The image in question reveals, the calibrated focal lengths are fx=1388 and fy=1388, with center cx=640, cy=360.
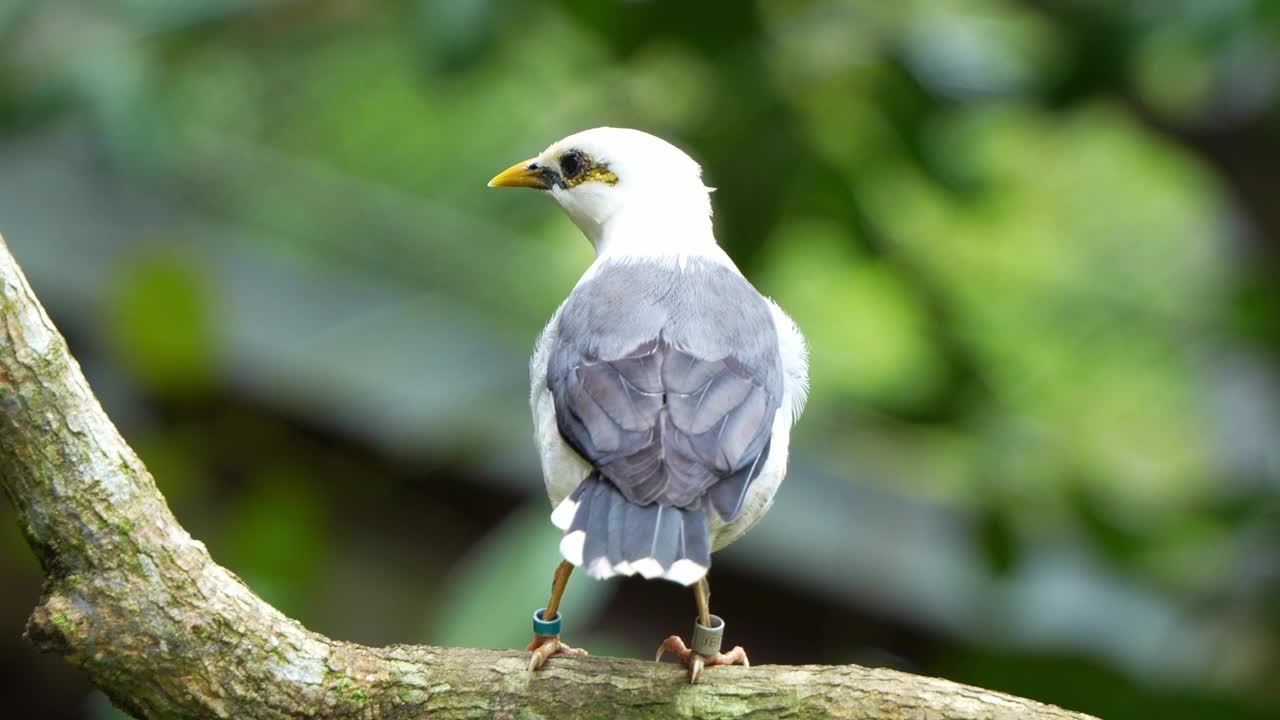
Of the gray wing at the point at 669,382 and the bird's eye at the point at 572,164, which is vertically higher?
the bird's eye at the point at 572,164

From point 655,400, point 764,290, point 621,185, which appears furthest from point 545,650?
point 764,290

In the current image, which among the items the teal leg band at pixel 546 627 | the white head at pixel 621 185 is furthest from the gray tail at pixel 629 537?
the white head at pixel 621 185

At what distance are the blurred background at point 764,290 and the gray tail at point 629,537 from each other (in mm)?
1242

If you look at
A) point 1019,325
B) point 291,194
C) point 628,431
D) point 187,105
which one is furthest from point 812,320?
point 628,431

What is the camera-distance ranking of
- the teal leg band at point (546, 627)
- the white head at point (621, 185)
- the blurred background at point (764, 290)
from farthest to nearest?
the blurred background at point (764, 290) < the white head at point (621, 185) < the teal leg band at point (546, 627)

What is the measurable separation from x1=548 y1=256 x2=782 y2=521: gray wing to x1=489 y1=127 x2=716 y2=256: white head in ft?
0.87

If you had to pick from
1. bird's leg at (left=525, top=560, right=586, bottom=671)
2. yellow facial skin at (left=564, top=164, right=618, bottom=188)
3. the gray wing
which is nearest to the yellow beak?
yellow facial skin at (left=564, top=164, right=618, bottom=188)

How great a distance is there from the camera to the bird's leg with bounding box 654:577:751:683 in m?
2.88

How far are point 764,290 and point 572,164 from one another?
77 centimetres

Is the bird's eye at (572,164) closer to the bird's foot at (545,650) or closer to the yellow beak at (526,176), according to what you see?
the yellow beak at (526,176)

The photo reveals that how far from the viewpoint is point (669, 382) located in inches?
118

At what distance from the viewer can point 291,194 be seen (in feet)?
25.5

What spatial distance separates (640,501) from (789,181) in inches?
66.9

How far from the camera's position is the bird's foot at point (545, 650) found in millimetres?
2859
